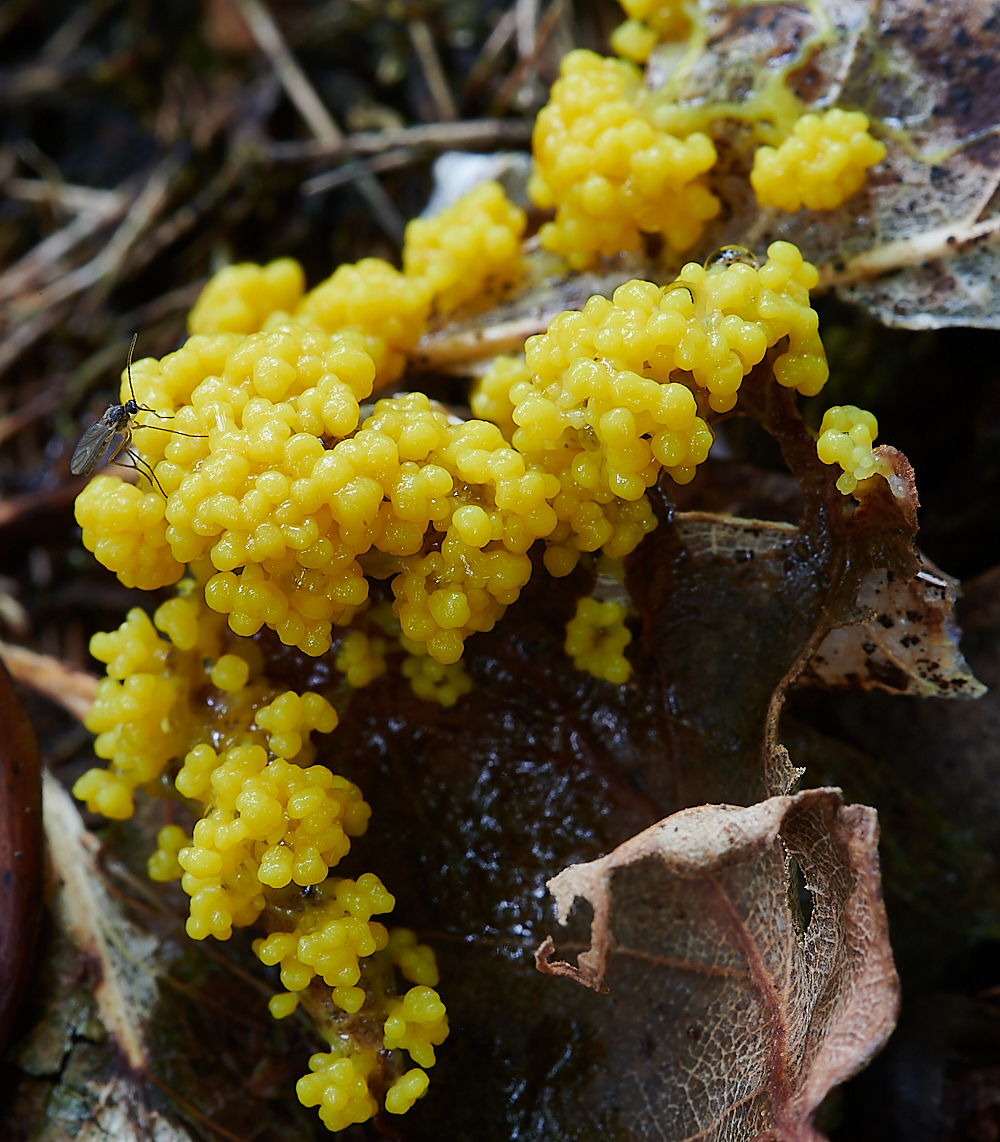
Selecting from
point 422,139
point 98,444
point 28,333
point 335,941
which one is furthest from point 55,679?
point 422,139

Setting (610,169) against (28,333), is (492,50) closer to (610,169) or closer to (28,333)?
(610,169)

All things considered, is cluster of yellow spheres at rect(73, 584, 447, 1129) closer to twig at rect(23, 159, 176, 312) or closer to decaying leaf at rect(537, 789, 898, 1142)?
decaying leaf at rect(537, 789, 898, 1142)

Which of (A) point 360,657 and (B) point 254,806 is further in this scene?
(A) point 360,657

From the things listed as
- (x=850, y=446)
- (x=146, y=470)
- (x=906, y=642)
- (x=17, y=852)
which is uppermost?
(x=146, y=470)

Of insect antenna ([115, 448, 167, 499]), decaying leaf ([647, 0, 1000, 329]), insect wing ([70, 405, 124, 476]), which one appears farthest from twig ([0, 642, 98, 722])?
decaying leaf ([647, 0, 1000, 329])

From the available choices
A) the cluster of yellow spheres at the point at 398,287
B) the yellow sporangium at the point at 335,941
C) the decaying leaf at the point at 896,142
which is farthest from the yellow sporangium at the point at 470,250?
the yellow sporangium at the point at 335,941

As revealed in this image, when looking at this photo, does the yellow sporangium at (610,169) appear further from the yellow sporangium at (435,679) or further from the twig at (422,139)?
the yellow sporangium at (435,679)

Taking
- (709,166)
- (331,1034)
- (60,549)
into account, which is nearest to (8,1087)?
(331,1034)
